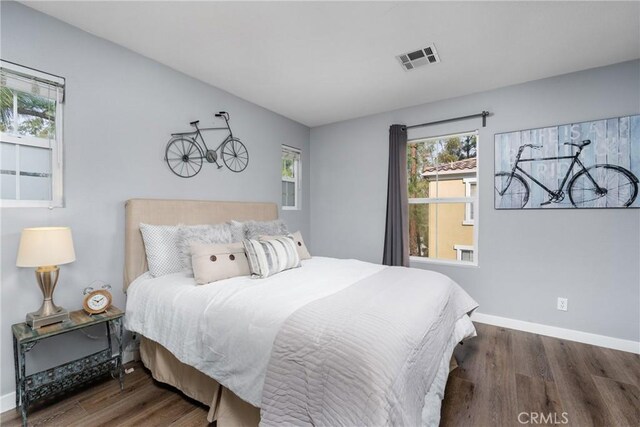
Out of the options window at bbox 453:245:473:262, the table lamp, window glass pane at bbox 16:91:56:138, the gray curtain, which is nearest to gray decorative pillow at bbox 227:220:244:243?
the table lamp

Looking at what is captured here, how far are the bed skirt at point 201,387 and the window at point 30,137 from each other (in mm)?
1302

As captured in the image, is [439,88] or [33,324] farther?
[439,88]

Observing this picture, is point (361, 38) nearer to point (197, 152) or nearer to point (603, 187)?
point (197, 152)

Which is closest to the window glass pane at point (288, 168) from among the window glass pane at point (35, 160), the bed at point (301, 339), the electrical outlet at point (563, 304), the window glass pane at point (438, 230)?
the window glass pane at point (438, 230)

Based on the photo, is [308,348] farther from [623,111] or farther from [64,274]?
[623,111]

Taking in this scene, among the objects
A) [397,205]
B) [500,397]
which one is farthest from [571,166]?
[500,397]

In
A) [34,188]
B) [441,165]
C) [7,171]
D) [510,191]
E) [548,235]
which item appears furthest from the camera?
[441,165]

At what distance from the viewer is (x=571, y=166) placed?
2785 mm

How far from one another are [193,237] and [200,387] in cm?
112

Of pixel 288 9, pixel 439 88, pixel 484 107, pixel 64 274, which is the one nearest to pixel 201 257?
pixel 64 274

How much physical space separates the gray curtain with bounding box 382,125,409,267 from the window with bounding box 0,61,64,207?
3.22 metres

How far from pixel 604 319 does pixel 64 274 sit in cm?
455

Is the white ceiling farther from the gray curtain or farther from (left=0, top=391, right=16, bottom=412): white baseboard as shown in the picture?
(left=0, top=391, right=16, bottom=412): white baseboard

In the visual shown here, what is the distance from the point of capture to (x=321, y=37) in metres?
2.24
